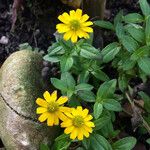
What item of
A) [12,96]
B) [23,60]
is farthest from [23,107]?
[23,60]

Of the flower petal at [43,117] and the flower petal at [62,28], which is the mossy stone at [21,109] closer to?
the flower petal at [43,117]

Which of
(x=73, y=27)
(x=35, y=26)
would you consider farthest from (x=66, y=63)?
(x=35, y=26)

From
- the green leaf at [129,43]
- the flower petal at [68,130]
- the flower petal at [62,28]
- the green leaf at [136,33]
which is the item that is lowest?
the flower petal at [68,130]

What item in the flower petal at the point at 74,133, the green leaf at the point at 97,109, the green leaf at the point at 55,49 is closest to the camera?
the flower petal at the point at 74,133

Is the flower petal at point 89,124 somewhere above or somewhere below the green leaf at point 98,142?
above

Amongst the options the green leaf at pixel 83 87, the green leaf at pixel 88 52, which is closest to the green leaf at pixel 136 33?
the green leaf at pixel 88 52

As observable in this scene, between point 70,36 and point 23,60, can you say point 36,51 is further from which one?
point 70,36
